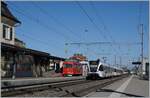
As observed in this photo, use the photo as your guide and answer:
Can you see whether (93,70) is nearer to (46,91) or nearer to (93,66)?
(93,66)

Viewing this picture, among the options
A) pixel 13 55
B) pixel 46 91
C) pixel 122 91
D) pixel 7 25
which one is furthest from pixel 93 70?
pixel 46 91

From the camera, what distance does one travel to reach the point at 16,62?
150 ft

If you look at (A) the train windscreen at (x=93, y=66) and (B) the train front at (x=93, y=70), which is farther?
(A) the train windscreen at (x=93, y=66)

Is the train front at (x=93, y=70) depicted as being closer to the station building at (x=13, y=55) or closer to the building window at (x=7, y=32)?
the station building at (x=13, y=55)

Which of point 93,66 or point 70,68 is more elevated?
point 93,66

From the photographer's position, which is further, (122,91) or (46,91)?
(122,91)

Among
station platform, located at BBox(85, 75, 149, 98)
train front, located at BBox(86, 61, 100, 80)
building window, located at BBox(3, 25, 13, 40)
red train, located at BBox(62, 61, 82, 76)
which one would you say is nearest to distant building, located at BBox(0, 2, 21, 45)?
building window, located at BBox(3, 25, 13, 40)

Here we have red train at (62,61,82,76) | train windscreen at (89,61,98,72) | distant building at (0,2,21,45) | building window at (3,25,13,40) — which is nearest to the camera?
distant building at (0,2,21,45)

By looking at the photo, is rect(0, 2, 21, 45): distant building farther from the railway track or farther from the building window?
the railway track

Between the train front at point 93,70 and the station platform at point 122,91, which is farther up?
the train front at point 93,70

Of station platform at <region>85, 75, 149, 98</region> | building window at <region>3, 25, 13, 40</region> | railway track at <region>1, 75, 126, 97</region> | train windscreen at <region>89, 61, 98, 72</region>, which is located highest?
building window at <region>3, 25, 13, 40</region>

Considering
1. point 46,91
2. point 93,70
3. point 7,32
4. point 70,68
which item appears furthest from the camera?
point 70,68

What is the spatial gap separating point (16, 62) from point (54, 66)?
33375 millimetres

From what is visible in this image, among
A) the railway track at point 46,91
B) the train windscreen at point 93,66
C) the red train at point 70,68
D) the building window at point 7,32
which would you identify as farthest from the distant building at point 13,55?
the railway track at point 46,91
